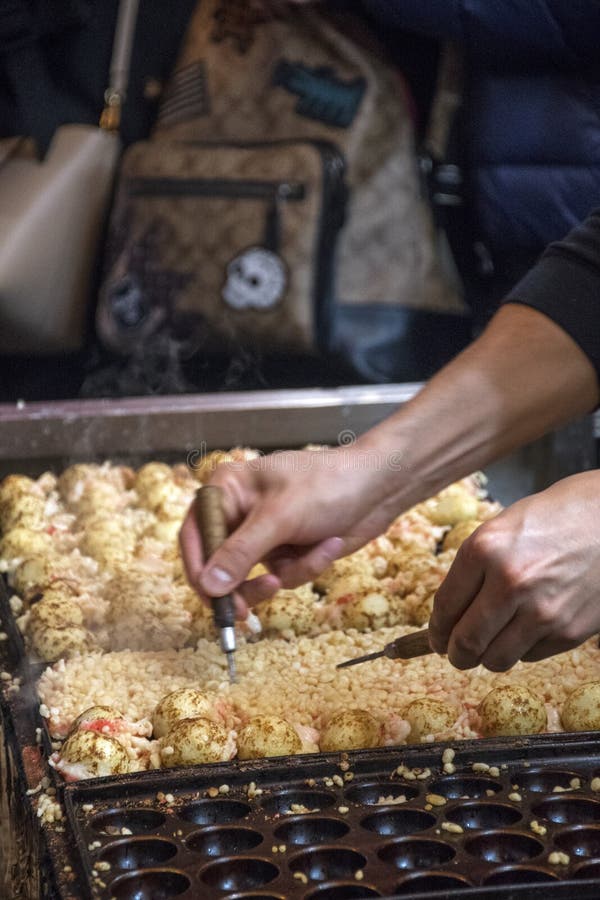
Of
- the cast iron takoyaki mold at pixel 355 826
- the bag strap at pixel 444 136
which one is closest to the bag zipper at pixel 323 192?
the bag strap at pixel 444 136

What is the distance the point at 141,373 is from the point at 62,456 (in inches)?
41.4

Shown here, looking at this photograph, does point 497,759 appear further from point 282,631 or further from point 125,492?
point 125,492

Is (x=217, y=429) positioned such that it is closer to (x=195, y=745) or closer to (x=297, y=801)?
(x=195, y=745)

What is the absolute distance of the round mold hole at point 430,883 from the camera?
4.10 ft

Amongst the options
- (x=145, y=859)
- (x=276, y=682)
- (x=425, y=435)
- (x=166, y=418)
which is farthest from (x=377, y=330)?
(x=145, y=859)

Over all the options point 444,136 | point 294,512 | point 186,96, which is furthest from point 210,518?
point 186,96

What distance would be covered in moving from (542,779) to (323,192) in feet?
8.04

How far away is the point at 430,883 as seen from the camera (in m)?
1.26

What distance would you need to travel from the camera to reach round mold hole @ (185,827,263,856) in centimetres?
133

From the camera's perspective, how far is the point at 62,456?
9.01 feet

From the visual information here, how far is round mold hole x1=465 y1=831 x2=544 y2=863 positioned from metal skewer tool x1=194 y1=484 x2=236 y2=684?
541 mm

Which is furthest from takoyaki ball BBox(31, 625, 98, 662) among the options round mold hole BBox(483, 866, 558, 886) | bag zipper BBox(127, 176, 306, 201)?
bag zipper BBox(127, 176, 306, 201)

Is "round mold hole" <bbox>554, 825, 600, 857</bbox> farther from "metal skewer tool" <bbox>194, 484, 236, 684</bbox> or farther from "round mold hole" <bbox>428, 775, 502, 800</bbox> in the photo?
"metal skewer tool" <bbox>194, 484, 236, 684</bbox>

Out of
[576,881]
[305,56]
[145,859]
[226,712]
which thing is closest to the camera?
[576,881]
